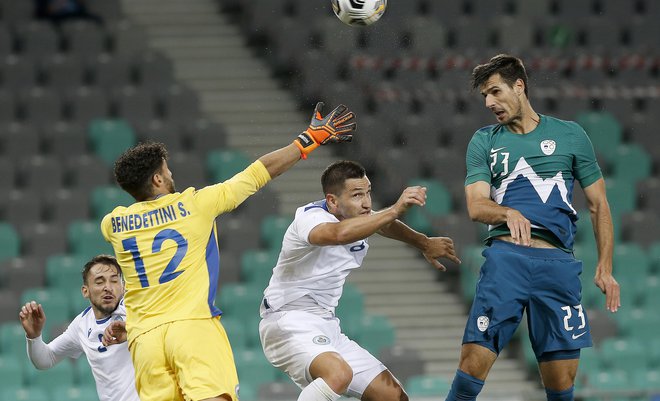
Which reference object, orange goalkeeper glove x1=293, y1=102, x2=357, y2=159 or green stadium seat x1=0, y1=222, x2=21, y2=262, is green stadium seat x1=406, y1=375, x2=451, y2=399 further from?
green stadium seat x1=0, y1=222, x2=21, y2=262

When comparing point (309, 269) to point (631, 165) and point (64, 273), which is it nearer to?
point (64, 273)

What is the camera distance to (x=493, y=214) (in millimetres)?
5672

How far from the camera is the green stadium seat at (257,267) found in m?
10.4

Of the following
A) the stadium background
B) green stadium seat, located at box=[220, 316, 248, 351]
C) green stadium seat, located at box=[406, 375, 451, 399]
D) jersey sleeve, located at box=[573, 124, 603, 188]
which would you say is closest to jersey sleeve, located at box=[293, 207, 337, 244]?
jersey sleeve, located at box=[573, 124, 603, 188]

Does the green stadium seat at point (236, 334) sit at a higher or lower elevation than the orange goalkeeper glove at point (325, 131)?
lower

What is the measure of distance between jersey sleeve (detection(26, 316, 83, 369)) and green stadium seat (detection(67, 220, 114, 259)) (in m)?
3.72

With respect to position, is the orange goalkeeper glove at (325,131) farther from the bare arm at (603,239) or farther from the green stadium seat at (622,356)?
the green stadium seat at (622,356)

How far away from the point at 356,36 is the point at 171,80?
2.02m

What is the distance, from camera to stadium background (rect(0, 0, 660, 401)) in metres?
10.1

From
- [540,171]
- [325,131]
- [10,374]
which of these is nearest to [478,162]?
[540,171]

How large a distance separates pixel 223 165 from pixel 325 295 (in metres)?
5.10

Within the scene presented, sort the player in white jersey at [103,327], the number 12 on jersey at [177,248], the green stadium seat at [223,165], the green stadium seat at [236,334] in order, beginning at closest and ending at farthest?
the number 12 on jersey at [177,248]
the player in white jersey at [103,327]
the green stadium seat at [236,334]
the green stadium seat at [223,165]

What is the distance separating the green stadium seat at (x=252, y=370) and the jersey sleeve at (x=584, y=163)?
4252 mm

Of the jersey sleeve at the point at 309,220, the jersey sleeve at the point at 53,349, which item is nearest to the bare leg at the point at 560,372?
the jersey sleeve at the point at 309,220
